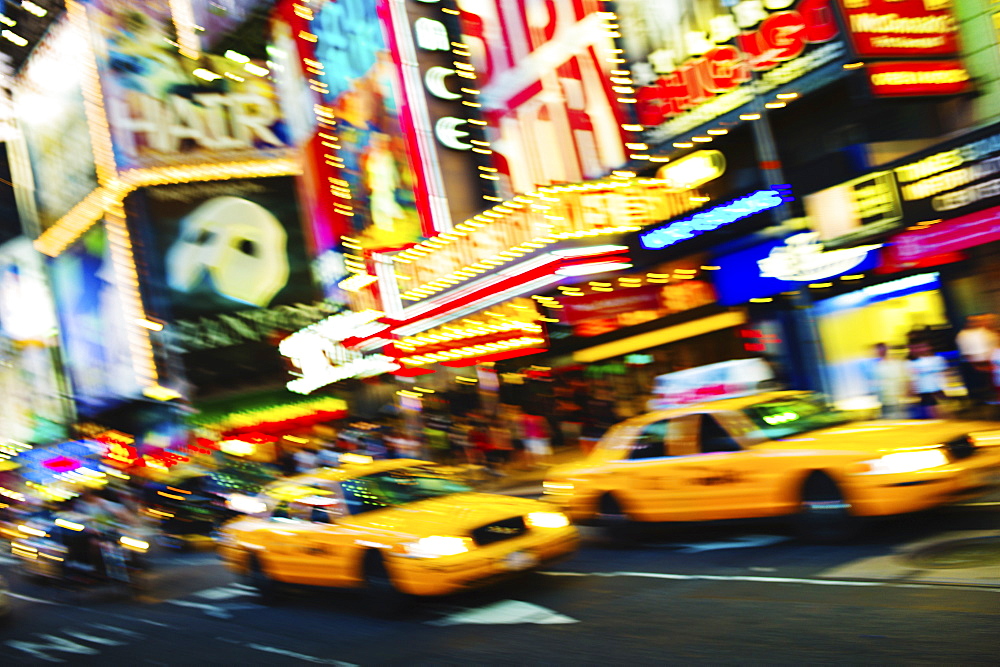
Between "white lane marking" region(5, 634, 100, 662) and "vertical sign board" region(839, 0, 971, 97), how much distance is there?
42.4 ft

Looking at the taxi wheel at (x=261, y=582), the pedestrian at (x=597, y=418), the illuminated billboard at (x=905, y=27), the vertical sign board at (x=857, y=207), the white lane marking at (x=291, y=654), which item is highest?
the illuminated billboard at (x=905, y=27)

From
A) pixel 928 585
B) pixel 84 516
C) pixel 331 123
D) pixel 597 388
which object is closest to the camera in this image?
pixel 928 585

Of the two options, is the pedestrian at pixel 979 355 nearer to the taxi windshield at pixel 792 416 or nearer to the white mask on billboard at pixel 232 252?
the taxi windshield at pixel 792 416

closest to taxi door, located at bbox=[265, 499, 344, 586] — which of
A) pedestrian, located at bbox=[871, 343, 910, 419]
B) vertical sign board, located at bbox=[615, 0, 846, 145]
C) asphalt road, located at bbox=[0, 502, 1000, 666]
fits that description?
asphalt road, located at bbox=[0, 502, 1000, 666]

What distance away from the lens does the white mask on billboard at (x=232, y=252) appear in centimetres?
3900

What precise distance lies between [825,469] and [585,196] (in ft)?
39.5

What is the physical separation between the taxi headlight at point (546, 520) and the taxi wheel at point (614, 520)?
116 cm

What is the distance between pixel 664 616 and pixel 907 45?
1138 cm

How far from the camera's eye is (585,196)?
64.5 feet

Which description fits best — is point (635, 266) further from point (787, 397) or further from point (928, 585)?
point (928, 585)

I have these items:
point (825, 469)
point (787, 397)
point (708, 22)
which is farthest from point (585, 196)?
point (825, 469)

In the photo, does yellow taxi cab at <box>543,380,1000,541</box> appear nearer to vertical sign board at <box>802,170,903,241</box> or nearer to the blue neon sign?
vertical sign board at <box>802,170,903,241</box>

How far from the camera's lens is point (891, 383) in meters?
14.9

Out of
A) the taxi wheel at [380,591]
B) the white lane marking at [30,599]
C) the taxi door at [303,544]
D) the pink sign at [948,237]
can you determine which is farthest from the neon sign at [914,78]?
the white lane marking at [30,599]
